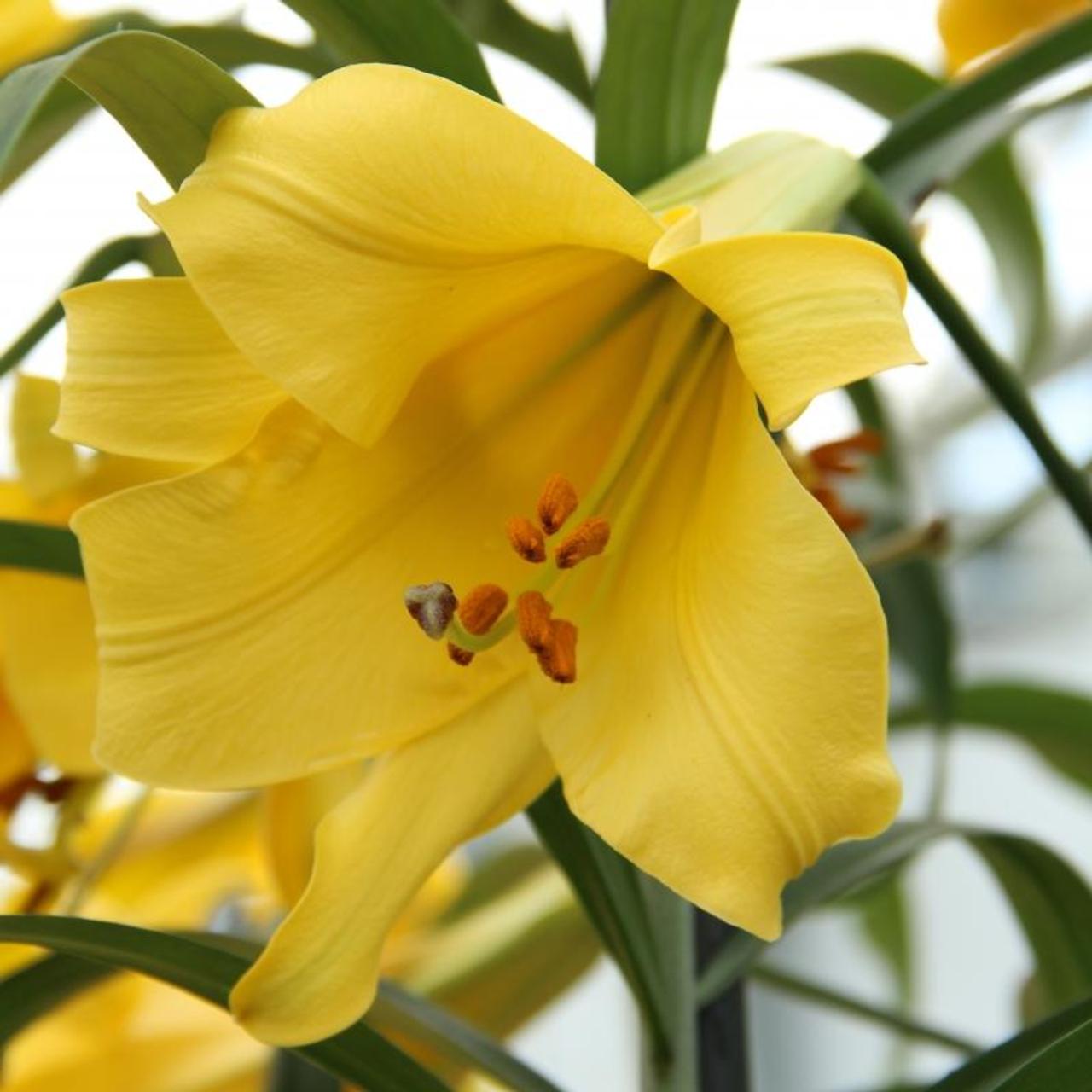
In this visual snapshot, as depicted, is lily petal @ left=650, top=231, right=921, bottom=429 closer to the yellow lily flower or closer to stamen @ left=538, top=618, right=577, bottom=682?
the yellow lily flower

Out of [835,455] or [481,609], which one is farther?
[835,455]

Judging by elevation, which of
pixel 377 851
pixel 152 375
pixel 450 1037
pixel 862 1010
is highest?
pixel 152 375

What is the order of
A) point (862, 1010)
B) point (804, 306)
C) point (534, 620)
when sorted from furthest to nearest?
point (862, 1010)
point (534, 620)
point (804, 306)

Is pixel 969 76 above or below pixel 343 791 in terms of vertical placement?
above

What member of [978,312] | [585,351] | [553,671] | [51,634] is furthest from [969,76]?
[978,312]

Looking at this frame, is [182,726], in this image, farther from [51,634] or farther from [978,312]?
[978,312]

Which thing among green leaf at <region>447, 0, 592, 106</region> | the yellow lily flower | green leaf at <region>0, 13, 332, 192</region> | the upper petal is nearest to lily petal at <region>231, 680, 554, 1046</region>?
the yellow lily flower

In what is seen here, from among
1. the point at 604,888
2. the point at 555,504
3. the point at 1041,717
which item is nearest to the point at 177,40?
the point at 555,504

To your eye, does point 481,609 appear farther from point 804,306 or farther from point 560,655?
point 804,306
